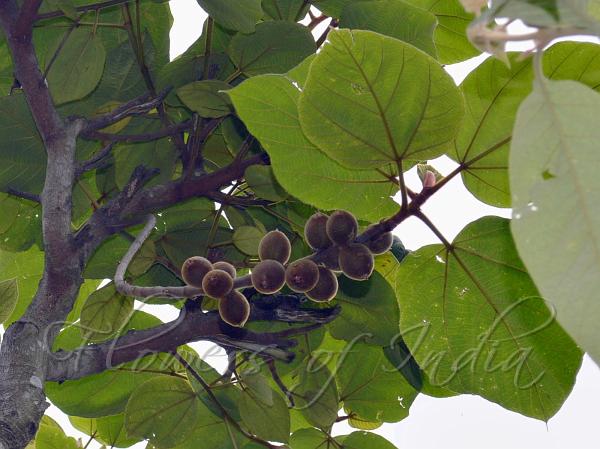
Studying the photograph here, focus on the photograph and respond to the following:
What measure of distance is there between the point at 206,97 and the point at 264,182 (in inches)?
6.4

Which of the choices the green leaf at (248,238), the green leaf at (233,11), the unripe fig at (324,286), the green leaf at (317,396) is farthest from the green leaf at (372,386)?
the green leaf at (233,11)

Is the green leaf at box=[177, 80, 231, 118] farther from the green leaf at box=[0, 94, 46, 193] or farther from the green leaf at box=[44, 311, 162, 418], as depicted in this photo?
the green leaf at box=[44, 311, 162, 418]

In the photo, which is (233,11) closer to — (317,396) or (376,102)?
(376,102)

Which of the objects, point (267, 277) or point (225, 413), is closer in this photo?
point (267, 277)

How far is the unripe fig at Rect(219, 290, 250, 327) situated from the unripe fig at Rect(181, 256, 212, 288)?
0.21ft

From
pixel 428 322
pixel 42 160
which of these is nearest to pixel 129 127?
Result: pixel 42 160

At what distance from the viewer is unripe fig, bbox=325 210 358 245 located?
3.44ft

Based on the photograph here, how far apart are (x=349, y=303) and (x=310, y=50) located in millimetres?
438

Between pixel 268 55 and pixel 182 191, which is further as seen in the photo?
pixel 268 55

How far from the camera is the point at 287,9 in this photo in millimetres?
1407

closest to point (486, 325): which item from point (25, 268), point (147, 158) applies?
point (147, 158)

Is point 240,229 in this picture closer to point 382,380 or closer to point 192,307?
point 192,307

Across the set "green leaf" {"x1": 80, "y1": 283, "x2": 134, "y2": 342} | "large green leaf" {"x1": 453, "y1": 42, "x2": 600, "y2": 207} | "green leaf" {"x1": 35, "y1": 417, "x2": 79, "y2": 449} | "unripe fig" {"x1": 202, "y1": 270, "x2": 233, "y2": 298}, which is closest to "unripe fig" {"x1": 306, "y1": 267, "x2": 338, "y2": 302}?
"unripe fig" {"x1": 202, "y1": 270, "x2": 233, "y2": 298}

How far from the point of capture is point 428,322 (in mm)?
1213
